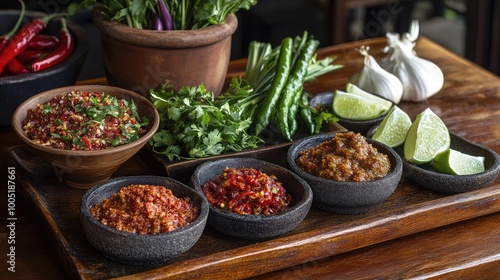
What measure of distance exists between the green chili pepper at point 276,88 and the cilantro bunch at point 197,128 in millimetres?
89

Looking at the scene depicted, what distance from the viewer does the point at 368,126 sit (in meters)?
2.16

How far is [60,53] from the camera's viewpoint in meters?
2.27

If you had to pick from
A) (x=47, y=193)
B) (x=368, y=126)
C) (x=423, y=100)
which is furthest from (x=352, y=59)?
(x=47, y=193)

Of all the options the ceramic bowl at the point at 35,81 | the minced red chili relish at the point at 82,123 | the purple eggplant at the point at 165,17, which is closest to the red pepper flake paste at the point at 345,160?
the minced red chili relish at the point at 82,123

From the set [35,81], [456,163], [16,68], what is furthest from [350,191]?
[16,68]

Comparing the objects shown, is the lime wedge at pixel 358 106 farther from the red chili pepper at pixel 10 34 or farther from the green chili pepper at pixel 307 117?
the red chili pepper at pixel 10 34

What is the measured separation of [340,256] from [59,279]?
2.04 feet

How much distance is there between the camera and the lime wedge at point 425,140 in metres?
1.92

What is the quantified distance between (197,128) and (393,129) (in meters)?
0.55

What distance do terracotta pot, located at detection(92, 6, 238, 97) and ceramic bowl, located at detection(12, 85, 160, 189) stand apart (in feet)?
0.54

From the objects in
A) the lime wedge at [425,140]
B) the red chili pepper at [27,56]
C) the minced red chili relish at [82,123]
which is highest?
the minced red chili relish at [82,123]

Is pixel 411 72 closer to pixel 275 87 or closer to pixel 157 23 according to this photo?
pixel 275 87

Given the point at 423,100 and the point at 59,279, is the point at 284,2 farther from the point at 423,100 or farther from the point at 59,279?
the point at 59,279

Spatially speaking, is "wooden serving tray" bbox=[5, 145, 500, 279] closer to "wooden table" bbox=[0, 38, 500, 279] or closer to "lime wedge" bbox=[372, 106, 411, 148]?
"wooden table" bbox=[0, 38, 500, 279]
